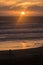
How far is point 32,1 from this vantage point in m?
2.12

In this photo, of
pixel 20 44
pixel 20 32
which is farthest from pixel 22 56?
pixel 20 32

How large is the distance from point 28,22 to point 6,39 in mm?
367

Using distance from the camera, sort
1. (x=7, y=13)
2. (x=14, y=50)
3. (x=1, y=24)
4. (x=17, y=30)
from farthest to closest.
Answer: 1. (x=7, y=13)
2. (x=1, y=24)
3. (x=17, y=30)
4. (x=14, y=50)

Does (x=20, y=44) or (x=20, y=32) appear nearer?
(x=20, y=44)

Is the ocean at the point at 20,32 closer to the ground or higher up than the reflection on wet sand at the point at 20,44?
higher up

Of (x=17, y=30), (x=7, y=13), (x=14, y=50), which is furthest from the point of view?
(x=7, y=13)

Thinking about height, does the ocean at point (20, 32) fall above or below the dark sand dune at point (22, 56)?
above

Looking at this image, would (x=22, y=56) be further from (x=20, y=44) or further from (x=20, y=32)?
(x=20, y=32)

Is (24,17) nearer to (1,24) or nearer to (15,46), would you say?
(1,24)

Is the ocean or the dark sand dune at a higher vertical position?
the ocean

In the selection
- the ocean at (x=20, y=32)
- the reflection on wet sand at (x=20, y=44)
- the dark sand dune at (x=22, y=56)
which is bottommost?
the dark sand dune at (x=22, y=56)

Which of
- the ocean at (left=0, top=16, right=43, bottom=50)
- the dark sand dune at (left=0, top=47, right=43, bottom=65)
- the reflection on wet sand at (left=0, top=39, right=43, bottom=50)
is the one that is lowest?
the dark sand dune at (left=0, top=47, right=43, bottom=65)

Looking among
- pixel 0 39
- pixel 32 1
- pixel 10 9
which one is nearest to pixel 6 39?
pixel 0 39

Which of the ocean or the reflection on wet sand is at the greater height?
the ocean
